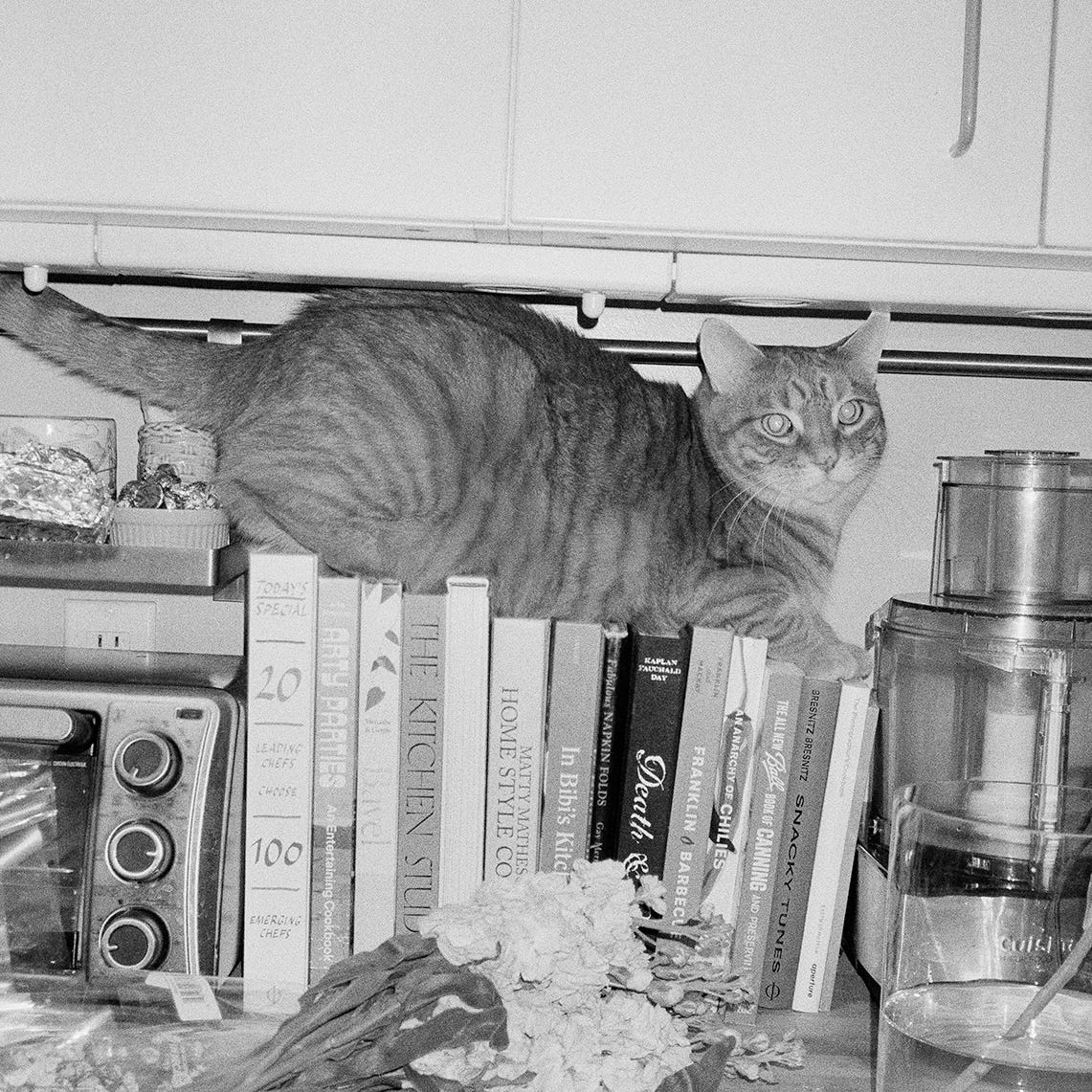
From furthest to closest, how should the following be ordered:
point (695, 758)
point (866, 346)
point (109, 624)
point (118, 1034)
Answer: point (109, 624)
point (866, 346)
point (695, 758)
point (118, 1034)

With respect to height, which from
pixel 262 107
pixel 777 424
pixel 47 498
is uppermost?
pixel 262 107

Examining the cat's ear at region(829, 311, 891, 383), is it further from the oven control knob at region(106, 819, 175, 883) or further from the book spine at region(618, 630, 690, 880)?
the oven control knob at region(106, 819, 175, 883)

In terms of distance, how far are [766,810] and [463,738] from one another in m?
0.29

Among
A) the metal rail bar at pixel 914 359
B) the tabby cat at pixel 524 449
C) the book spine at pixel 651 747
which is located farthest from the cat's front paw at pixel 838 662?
the metal rail bar at pixel 914 359

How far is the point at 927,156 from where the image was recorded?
99 centimetres

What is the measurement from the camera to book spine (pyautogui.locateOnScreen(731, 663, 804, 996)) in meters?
1.08

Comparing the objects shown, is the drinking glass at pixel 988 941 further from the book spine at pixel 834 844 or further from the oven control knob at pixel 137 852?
the oven control knob at pixel 137 852

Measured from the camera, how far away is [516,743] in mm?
1056

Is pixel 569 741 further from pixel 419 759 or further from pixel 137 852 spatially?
pixel 137 852

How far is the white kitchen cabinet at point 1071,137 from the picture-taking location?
38.4 inches

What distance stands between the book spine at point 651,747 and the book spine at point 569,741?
35 millimetres

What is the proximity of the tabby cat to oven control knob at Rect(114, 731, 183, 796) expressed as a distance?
0.28m

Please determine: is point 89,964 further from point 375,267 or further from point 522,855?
point 375,267

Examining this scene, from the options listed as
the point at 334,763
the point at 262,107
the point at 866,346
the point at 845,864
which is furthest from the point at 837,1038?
the point at 262,107
